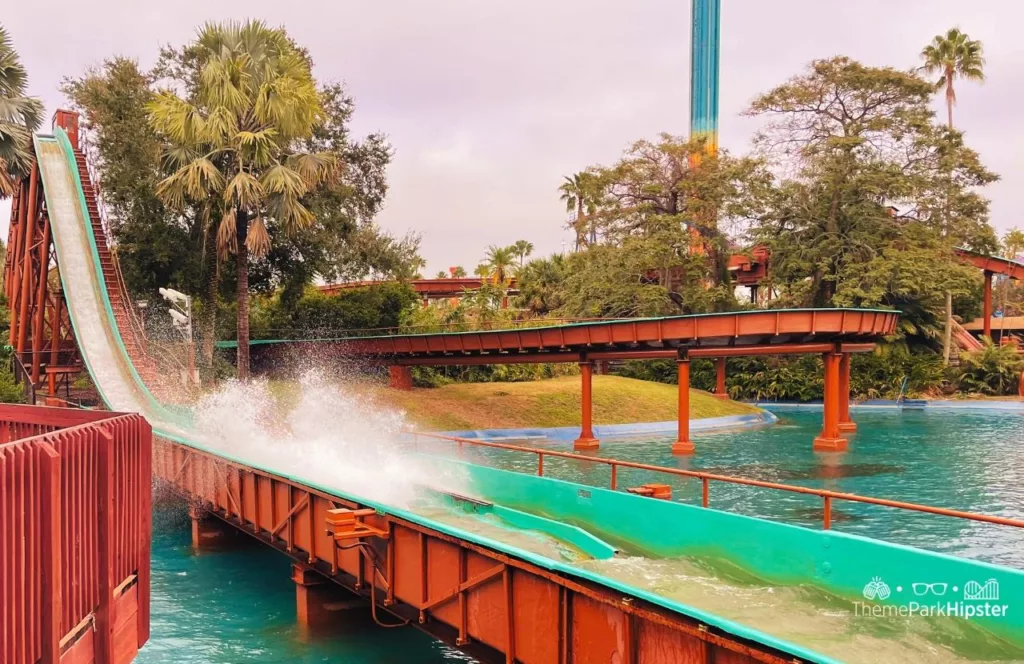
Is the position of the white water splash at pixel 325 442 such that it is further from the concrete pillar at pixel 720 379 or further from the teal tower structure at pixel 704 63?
the teal tower structure at pixel 704 63

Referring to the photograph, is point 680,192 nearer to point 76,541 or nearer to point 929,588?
point 929,588

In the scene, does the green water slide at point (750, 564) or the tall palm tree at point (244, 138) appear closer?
the green water slide at point (750, 564)

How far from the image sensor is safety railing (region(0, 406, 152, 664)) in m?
5.09

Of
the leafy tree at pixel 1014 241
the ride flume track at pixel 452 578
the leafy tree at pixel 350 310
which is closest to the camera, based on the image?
the ride flume track at pixel 452 578

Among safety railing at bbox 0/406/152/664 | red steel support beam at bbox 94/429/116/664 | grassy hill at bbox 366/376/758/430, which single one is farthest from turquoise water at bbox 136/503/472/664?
grassy hill at bbox 366/376/758/430

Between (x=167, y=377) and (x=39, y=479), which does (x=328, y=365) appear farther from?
(x=39, y=479)

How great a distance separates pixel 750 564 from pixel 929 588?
225cm

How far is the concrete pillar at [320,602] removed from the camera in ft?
42.9

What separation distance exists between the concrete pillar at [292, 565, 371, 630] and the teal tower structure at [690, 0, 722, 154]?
91.2 m

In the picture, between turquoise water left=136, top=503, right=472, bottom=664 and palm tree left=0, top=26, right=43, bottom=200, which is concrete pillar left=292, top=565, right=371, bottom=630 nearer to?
turquoise water left=136, top=503, right=472, bottom=664

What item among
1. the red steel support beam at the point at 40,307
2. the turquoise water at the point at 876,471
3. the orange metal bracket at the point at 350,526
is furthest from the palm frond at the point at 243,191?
the orange metal bracket at the point at 350,526

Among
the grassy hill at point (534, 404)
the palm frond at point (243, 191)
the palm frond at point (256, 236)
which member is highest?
the palm frond at point (243, 191)

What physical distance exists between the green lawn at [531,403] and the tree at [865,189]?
12.9 m

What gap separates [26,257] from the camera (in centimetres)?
2988
